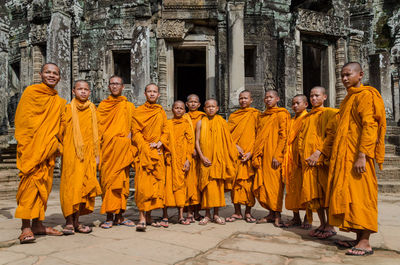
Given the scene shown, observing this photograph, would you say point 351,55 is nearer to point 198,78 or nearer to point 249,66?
point 249,66

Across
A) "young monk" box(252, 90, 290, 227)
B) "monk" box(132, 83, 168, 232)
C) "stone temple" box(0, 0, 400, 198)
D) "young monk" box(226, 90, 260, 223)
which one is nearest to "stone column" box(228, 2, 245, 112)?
"stone temple" box(0, 0, 400, 198)

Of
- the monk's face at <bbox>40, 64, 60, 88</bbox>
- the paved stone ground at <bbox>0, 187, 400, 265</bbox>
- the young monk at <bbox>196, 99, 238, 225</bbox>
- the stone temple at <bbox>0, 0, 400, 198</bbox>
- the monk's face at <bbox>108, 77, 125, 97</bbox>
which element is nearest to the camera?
the paved stone ground at <bbox>0, 187, 400, 265</bbox>

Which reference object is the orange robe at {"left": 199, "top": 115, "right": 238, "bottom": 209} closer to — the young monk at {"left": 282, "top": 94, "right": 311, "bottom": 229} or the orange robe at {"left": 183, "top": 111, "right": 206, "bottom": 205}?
the orange robe at {"left": 183, "top": 111, "right": 206, "bottom": 205}

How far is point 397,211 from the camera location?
526 cm

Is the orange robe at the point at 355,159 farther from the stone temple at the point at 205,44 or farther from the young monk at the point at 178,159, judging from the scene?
the stone temple at the point at 205,44

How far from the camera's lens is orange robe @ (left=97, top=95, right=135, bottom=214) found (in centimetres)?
403

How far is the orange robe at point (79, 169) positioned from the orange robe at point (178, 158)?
0.96m

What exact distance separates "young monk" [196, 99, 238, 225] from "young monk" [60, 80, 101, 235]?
1.43 metres

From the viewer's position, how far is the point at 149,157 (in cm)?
407

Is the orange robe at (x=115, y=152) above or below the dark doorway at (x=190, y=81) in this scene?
below

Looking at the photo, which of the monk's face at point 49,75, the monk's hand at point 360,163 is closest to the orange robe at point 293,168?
the monk's hand at point 360,163

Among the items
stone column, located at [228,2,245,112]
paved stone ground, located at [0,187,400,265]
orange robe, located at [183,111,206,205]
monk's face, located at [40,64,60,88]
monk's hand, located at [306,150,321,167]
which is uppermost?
stone column, located at [228,2,245,112]

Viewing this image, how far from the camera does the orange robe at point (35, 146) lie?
10.8ft

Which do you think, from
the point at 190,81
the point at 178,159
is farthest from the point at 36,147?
the point at 190,81
